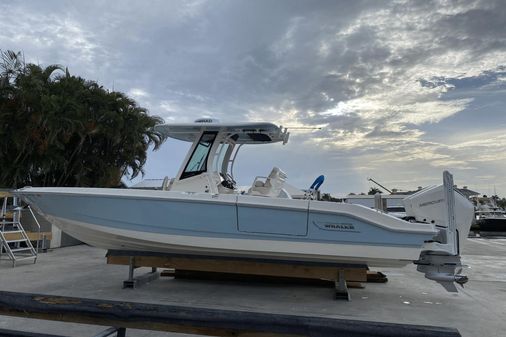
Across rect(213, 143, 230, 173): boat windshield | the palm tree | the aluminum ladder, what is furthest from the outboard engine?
the palm tree

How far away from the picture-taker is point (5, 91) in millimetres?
14359

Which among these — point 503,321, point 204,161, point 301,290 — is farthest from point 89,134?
point 503,321

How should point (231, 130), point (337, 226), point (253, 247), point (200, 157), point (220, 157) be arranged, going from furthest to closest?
1. point (220, 157)
2. point (231, 130)
3. point (200, 157)
4. point (253, 247)
5. point (337, 226)

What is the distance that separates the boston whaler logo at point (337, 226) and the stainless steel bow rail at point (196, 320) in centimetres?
327

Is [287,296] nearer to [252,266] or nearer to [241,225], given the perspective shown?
[252,266]

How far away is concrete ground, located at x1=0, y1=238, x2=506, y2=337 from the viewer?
4.87 metres

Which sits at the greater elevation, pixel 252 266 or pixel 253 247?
pixel 253 247

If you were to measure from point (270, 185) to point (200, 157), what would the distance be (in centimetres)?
130

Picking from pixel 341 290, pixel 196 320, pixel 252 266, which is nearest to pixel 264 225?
pixel 252 266

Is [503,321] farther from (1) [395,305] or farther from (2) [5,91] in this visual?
(2) [5,91]

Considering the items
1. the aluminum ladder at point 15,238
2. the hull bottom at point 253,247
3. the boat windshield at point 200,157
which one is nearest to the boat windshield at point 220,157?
the boat windshield at point 200,157

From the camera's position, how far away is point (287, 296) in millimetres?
6246

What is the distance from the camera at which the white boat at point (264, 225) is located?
5.50 metres

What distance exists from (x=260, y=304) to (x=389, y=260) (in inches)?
75.0
